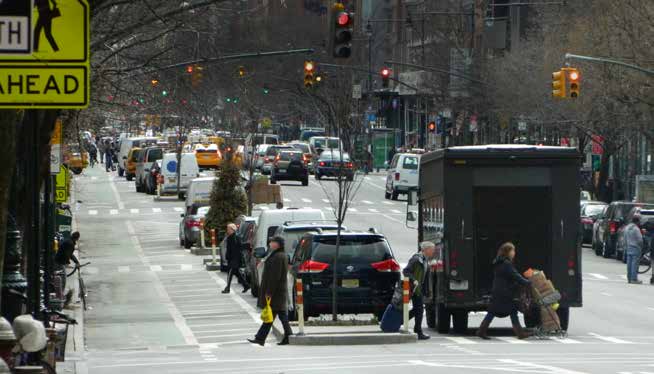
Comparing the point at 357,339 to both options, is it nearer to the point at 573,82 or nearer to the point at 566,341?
the point at 566,341

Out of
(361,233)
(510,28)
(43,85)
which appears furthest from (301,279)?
(510,28)

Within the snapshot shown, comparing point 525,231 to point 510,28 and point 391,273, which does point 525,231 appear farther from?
point 510,28

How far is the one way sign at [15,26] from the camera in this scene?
11.3 m

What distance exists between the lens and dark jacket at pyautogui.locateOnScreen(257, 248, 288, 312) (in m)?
22.7

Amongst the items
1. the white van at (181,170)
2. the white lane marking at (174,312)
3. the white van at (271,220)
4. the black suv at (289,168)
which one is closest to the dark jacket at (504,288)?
the white lane marking at (174,312)

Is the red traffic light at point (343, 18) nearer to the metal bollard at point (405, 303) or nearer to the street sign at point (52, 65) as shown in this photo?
the metal bollard at point (405, 303)

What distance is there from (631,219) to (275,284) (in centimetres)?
2293

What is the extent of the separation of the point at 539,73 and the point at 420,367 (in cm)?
5244

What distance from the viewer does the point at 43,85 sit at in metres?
12.2

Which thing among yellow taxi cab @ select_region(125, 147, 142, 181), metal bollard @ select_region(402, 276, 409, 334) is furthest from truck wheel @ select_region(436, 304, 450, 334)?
yellow taxi cab @ select_region(125, 147, 142, 181)

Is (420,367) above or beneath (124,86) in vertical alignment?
beneath

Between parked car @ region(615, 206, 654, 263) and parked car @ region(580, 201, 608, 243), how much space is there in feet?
14.7

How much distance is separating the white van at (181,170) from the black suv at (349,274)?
4185 cm

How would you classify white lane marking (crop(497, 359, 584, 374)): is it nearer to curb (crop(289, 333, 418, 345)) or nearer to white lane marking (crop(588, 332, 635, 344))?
curb (crop(289, 333, 418, 345))
